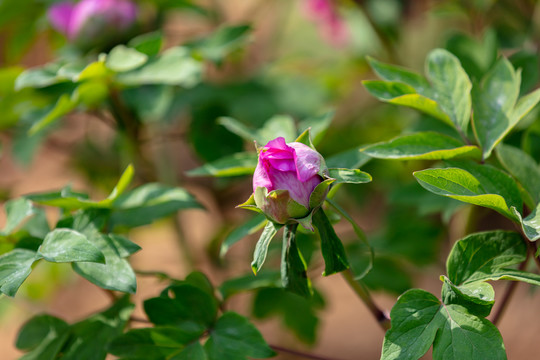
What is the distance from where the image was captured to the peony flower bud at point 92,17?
928 millimetres

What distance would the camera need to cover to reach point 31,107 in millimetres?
898

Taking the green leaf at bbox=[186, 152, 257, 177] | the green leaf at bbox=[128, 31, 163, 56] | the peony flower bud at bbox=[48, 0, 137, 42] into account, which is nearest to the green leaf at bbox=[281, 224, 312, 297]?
the green leaf at bbox=[186, 152, 257, 177]

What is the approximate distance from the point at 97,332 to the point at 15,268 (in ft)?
0.52

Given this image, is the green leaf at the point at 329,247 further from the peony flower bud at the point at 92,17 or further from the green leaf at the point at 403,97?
the peony flower bud at the point at 92,17

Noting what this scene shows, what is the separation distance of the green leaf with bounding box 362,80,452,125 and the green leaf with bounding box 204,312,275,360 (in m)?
0.28

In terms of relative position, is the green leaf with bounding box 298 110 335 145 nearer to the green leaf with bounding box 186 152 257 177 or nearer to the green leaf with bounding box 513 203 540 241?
the green leaf with bounding box 186 152 257 177

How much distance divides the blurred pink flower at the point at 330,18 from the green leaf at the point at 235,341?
898mm

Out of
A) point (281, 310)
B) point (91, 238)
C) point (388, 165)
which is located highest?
point (91, 238)

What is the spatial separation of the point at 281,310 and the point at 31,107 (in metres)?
0.54

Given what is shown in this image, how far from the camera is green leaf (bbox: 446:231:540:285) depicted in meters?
0.51

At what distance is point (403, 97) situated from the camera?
0.55 metres

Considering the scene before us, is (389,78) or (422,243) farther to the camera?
(422,243)

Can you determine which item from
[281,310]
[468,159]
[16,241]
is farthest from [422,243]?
[16,241]

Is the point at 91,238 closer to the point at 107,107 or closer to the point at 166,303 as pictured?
the point at 166,303
